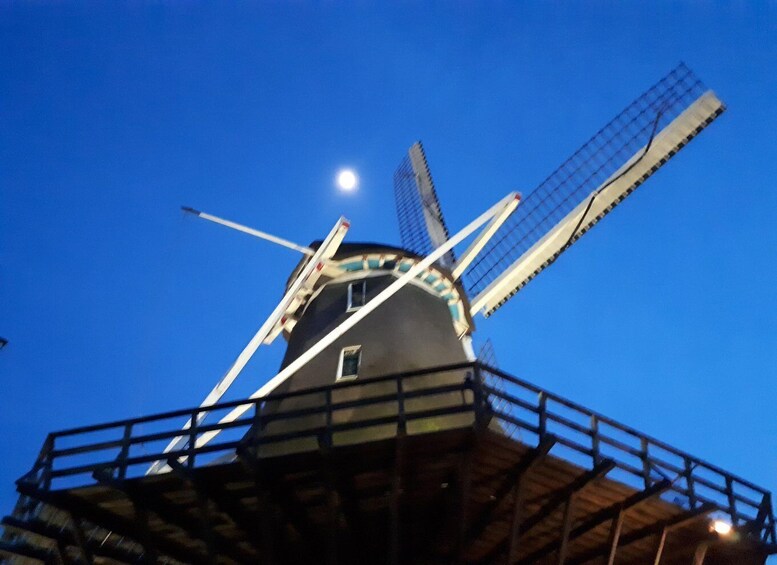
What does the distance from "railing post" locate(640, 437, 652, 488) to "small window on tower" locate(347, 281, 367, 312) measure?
Result: 18.7 ft

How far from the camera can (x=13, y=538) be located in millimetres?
11938

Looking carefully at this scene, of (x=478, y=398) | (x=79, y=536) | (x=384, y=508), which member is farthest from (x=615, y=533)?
(x=79, y=536)

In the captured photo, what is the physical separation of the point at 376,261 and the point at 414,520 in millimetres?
5548

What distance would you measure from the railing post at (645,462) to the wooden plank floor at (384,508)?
241mm

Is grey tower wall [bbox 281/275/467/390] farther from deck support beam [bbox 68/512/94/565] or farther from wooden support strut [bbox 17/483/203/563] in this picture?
deck support beam [bbox 68/512/94/565]

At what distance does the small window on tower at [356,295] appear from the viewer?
44.7ft

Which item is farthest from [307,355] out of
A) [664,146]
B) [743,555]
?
[664,146]

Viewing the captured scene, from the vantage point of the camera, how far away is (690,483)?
10078mm

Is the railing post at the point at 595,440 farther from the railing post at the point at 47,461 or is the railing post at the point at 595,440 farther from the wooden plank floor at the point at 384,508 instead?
the railing post at the point at 47,461

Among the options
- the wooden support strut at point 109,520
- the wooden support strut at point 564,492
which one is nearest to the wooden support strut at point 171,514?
the wooden support strut at point 109,520

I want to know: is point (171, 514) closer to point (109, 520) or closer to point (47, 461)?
point (109, 520)

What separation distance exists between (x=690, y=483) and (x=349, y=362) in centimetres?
547

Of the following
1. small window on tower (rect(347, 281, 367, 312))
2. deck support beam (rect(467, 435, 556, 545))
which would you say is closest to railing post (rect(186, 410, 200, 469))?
deck support beam (rect(467, 435, 556, 545))

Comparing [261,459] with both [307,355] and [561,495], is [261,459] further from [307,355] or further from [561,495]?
[561,495]
